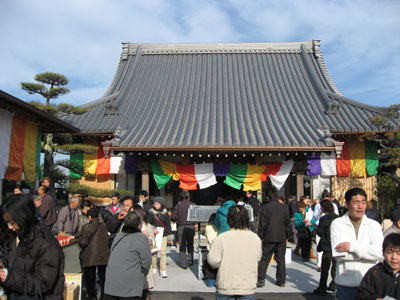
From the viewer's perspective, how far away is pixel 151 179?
14.5 m

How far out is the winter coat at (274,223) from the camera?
6.62m

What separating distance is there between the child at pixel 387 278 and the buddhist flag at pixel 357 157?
11664mm

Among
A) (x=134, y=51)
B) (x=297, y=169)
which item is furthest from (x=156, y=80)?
(x=297, y=169)

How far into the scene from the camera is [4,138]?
887 centimetres

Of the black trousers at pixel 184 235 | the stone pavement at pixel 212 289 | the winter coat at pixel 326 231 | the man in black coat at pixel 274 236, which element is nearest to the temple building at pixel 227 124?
the black trousers at pixel 184 235

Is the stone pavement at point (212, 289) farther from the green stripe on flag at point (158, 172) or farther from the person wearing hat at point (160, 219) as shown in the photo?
the green stripe on flag at point (158, 172)

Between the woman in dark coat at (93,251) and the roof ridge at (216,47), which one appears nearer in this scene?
the woman in dark coat at (93,251)

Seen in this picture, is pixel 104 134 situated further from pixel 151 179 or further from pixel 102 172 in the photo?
pixel 151 179

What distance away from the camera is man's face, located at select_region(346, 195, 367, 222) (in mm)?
3428

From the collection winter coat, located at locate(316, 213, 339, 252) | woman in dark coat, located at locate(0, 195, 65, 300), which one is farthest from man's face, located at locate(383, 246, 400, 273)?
winter coat, located at locate(316, 213, 339, 252)

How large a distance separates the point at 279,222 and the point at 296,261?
3064mm

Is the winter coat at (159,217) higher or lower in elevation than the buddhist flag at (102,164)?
lower

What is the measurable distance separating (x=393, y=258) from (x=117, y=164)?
11924 mm

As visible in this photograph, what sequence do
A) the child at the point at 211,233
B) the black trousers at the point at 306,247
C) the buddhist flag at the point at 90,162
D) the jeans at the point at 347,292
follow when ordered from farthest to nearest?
the buddhist flag at the point at 90,162 → the black trousers at the point at 306,247 → the child at the point at 211,233 → the jeans at the point at 347,292
